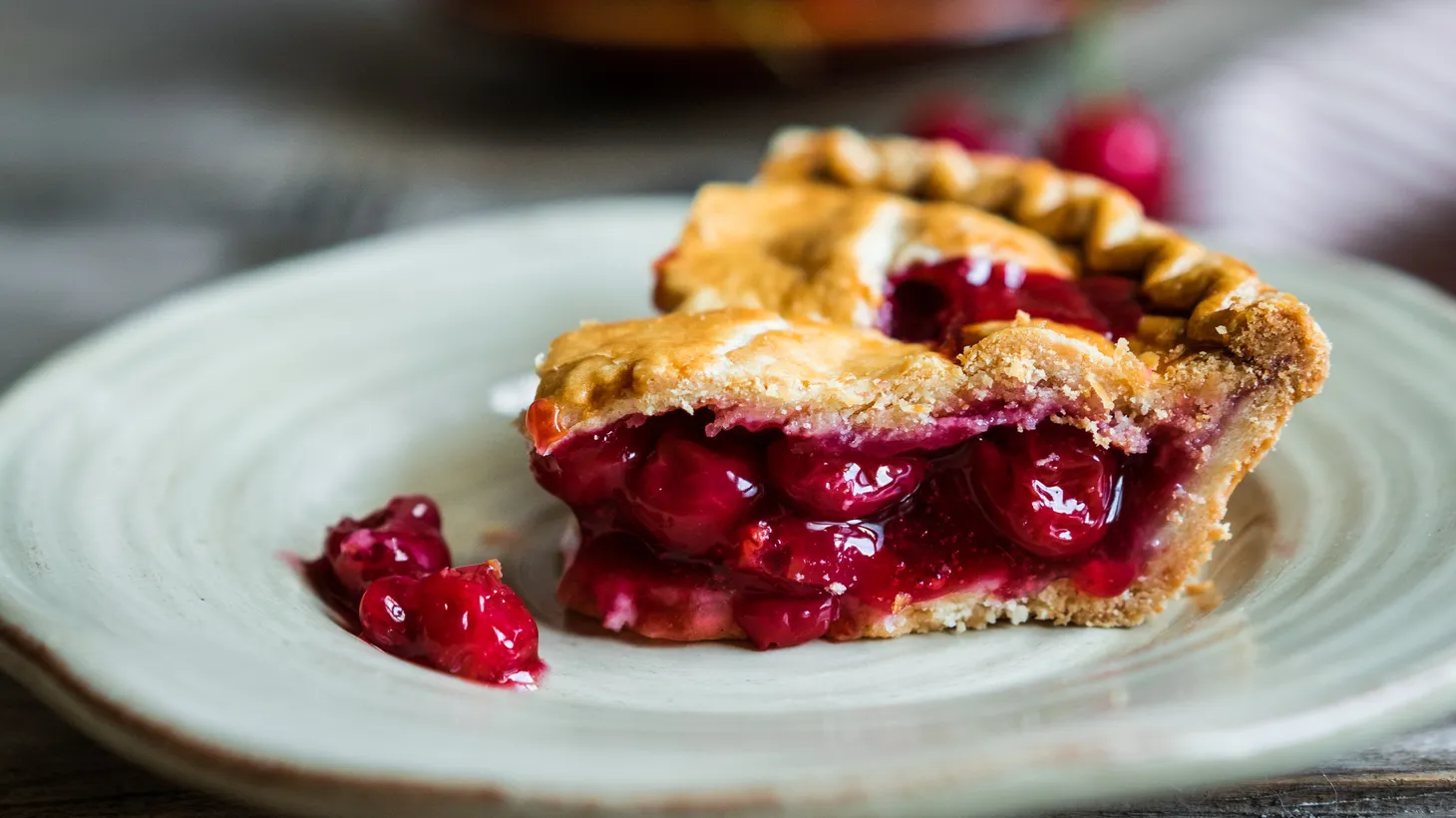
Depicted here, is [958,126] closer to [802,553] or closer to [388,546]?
[802,553]

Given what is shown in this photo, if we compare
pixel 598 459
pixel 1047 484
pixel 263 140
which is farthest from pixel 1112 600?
pixel 263 140

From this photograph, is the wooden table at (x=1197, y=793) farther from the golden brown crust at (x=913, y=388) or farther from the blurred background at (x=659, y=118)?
the blurred background at (x=659, y=118)

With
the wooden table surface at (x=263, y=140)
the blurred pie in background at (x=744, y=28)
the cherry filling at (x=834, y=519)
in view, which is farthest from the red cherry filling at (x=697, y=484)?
the blurred pie in background at (x=744, y=28)

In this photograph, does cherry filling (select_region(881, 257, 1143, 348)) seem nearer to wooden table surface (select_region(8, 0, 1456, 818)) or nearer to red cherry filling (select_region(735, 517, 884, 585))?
red cherry filling (select_region(735, 517, 884, 585))

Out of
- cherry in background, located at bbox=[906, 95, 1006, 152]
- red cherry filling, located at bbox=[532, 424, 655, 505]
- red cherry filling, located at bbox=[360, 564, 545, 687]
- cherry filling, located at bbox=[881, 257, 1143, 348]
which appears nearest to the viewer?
red cherry filling, located at bbox=[360, 564, 545, 687]

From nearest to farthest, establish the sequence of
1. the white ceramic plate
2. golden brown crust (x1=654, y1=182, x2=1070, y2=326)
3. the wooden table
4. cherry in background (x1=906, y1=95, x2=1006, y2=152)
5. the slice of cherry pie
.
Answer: the white ceramic plate < the wooden table < the slice of cherry pie < golden brown crust (x1=654, y1=182, x2=1070, y2=326) < cherry in background (x1=906, y1=95, x2=1006, y2=152)

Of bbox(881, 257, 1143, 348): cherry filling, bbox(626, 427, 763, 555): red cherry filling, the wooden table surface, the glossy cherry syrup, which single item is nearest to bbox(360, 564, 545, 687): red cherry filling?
the glossy cherry syrup
